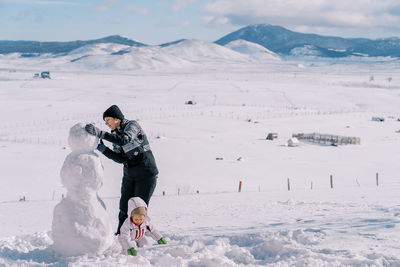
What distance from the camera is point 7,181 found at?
68.2 ft

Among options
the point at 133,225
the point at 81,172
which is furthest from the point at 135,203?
the point at 81,172

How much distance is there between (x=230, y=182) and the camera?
2112cm

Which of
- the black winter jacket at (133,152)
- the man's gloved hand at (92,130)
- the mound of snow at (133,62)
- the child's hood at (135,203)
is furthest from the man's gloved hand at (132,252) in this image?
the mound of snow at (133,62)

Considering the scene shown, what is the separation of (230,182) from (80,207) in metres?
15.7

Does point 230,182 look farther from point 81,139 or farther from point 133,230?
point 81,139

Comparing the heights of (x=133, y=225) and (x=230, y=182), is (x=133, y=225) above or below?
above

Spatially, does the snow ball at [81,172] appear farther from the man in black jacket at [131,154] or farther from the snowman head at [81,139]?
the man in black jacket at [131,154]

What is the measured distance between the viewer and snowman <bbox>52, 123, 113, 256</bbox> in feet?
18.7

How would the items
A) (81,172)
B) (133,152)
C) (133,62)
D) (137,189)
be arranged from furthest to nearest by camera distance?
(133,62)
(137,189)
(133,152)
(81,172)

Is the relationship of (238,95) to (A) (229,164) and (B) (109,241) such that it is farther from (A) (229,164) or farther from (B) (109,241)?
(B) (109,241)

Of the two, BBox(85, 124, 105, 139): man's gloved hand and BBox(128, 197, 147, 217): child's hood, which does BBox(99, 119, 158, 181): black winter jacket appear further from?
BBox(128, 197, 147, 217): child's hood

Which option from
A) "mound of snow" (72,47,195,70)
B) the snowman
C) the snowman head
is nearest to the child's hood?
the snowman

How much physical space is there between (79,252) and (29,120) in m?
42.1

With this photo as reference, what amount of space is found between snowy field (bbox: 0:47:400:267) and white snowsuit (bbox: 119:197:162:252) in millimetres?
196
